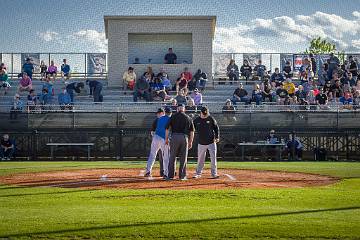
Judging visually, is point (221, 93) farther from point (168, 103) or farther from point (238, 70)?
point (168, 103)

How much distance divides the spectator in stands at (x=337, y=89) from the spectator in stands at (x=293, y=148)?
18.7ft

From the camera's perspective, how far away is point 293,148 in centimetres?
3070

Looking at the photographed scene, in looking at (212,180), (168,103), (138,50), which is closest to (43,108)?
(168,103)

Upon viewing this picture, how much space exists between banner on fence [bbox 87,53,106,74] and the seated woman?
229 inches

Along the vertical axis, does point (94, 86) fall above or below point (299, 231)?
above

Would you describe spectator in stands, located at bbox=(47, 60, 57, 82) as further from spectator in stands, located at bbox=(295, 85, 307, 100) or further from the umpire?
the umpire

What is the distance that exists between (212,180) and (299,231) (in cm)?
829

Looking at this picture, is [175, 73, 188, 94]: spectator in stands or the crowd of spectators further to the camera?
[175, 73, 188, 94]: spectator in stands

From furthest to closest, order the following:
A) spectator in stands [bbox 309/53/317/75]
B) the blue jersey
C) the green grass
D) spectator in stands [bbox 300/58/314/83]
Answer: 1. spectator in stands [bbox 309/53/317/75]
2. spectator in stands [bbox 300/58/314/83]
3. the blue jersey
4. the green grass

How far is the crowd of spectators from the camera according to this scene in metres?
34.0

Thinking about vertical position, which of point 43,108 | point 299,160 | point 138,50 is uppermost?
point 138,50

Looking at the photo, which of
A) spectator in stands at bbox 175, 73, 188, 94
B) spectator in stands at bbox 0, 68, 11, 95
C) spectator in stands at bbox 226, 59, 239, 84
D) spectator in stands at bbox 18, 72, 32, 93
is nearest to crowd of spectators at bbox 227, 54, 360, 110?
spectator in stands at bbox 226, 59, 239, 84

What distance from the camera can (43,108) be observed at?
3288 cm

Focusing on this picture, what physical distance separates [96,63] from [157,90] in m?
6.97
